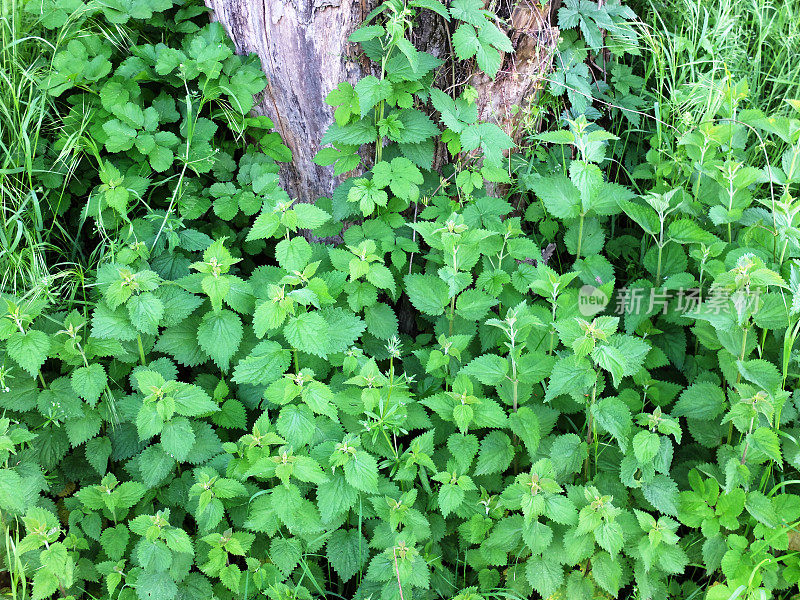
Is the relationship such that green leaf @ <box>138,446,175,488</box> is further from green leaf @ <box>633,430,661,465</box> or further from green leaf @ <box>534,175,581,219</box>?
green leaf @ <box>534,175,581,219</box>

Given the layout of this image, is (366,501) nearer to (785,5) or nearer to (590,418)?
(590,418)

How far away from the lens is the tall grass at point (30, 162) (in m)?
2.38

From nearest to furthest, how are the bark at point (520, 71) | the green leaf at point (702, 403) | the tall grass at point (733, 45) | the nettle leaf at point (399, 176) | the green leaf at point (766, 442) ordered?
1. the green leaf at point (766, 442)
2. the green leaf at point (702, 403)
3. the nettle leaf at point (399, 176)
4. the bark at point (520, 71)
5. the tall grass at point (733, 45)

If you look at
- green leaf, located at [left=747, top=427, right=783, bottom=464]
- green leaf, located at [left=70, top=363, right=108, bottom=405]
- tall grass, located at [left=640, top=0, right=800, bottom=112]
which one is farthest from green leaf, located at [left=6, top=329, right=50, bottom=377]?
tall grass, located at [left=640, top=0, right=800, bottom=112]

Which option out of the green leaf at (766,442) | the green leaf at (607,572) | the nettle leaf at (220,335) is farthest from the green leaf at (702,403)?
the nettle leaf at (220,335)

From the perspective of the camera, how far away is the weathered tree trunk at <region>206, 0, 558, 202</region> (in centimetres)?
247

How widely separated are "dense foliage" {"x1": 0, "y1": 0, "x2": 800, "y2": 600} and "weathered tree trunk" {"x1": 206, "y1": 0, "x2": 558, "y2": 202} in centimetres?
9

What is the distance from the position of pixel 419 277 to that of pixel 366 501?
0.80 meters

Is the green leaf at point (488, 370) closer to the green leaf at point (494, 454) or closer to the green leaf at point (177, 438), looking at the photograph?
the green leaf at point (494, 454)

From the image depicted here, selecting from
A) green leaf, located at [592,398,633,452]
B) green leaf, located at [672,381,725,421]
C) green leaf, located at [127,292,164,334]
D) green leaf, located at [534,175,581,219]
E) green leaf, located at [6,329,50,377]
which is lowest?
green leaf, located at [672,381,725,421]

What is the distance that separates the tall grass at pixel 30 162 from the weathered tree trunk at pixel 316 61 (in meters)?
0.74

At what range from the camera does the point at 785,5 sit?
3.16 m

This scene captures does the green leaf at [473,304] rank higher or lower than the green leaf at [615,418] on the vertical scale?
higher

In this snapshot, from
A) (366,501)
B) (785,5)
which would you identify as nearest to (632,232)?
(785,5)
